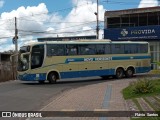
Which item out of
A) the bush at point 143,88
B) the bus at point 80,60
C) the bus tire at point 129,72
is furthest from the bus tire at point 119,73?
the bush at point 143,88

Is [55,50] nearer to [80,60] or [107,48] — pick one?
[80,60]

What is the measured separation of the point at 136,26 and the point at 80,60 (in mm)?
22842

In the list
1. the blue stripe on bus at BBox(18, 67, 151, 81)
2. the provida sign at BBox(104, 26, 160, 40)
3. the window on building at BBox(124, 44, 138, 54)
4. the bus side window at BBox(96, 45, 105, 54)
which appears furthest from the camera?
the provida sign at BBox(104, 26, 160, 40)

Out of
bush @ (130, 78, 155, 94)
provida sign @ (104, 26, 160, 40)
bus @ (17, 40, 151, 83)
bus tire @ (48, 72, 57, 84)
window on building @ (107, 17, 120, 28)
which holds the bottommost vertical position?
bus tire @ (48, 72, 57, 84)

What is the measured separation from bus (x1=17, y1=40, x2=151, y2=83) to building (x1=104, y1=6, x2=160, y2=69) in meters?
12.6

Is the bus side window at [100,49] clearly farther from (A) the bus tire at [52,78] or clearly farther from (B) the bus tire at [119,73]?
(A) the bus tire at [52,78]

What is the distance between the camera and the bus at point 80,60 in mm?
29078

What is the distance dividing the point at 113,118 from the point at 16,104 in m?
6.15

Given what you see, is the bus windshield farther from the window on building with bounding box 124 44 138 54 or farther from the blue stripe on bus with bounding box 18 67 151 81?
the window on building with bounding box 124 44 138 54

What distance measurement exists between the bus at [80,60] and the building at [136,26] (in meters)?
12.6

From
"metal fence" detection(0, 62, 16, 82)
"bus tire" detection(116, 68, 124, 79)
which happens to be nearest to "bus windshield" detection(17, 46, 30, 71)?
"metal fence" detection(0, 62, 16, 82)

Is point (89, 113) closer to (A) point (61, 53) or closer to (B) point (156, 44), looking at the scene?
(A) point (61, 53)

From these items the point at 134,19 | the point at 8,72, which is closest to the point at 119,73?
the point at 8,72

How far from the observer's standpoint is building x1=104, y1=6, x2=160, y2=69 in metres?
48.6
